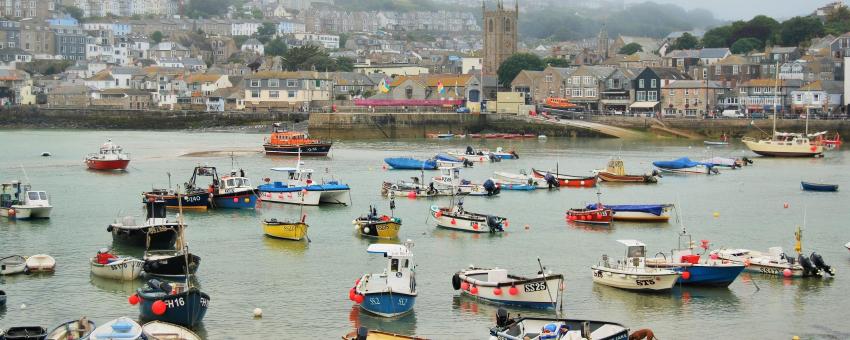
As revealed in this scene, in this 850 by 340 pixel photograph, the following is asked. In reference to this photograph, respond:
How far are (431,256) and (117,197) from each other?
705 inches

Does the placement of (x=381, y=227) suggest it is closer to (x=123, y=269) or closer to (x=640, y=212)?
(x=123, y=269)

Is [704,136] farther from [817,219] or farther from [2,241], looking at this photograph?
[2,241]

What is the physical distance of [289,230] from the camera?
3356 centimetres

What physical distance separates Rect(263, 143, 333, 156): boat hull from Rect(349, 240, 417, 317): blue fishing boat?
39826 mm

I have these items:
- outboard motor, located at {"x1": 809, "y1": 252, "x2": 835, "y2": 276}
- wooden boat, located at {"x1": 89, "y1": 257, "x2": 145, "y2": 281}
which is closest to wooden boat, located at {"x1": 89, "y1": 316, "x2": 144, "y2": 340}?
wooden boat, located at {"x1": 89, "y1": 257, "x2": 145, "y2": 281}

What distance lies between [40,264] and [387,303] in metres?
9.57

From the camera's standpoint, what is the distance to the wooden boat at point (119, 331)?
1978cm

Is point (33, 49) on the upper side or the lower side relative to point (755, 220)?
upper

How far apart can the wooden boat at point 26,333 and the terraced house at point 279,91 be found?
79446mm

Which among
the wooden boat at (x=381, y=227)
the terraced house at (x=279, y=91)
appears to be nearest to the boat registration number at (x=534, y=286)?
the wooden boat at (x=381, y=227)

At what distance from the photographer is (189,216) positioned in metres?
38.9

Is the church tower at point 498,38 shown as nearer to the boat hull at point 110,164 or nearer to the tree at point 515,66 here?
the tree at point 515,66

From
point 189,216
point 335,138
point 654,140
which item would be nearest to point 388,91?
point 335,138

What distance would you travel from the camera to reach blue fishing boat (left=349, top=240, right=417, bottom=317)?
24062mm
